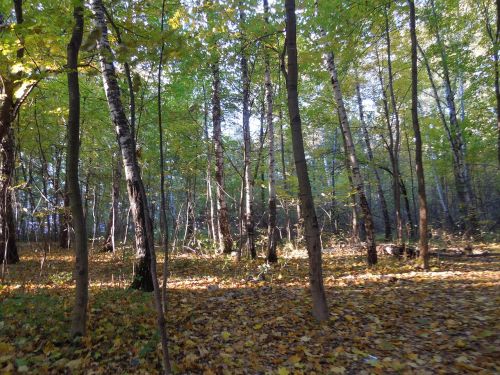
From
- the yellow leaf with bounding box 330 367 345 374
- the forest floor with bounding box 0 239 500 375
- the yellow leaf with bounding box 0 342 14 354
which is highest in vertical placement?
the yellow leaf with bounding box 0 342 14 354

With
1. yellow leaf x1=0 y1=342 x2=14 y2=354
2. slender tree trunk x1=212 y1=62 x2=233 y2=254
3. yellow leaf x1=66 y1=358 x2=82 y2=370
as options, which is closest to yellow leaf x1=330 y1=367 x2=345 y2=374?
yellow leaf x1=66 y1=358 x2=82 y2=370

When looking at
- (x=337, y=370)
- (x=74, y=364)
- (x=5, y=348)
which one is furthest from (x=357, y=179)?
(x=5, y=348)

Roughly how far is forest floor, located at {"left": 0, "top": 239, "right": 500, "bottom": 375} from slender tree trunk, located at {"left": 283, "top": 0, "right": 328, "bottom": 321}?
1.15 ft

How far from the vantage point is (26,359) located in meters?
3.38

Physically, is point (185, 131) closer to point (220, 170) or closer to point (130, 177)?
point (220, 170)

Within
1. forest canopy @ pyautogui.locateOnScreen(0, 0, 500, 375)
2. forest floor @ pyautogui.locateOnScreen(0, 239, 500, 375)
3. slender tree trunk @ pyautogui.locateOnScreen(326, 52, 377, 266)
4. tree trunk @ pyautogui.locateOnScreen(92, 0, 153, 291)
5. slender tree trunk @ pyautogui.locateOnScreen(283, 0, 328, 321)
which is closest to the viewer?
forest floor @ pyautogui.locateOnScreen(0, 239, 500, 375)

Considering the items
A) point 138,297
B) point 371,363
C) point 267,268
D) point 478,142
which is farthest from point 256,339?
point 478,142

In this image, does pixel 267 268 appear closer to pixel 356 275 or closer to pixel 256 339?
pixel 356 275

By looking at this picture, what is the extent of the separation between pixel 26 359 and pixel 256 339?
258cm

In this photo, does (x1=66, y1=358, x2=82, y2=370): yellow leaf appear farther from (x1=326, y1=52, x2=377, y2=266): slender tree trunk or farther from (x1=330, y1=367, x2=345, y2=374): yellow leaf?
(x1=326, y1=52, x2=377, y2=266): slender tree trunk

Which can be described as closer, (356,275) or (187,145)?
(356,275)

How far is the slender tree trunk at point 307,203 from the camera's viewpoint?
189 inches

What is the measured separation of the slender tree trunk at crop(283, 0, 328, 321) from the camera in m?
4.79

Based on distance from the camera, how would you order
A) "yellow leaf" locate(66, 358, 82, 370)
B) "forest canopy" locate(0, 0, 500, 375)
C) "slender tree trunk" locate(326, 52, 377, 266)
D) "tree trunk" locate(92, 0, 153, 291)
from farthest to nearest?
"slender tree trunk" locate(326, 52, 377, 266) < "tree trunk" locate(92, 0, 153, 291) < "forest canopy" locate(0, 0, 500, 375) < "yellow leaf" locate(66, 358, 82, 370)
